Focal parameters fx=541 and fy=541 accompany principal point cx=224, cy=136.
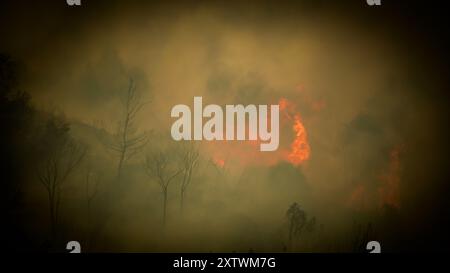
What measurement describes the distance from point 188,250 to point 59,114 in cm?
181

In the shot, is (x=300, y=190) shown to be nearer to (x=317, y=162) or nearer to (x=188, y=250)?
(x=317, y=162)

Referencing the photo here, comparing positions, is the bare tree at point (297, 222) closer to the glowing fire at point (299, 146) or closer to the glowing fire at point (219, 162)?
the glowing fire at point (299, 146)

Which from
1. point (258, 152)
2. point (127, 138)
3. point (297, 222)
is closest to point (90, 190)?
point (127, 138)

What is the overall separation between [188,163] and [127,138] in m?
0.64

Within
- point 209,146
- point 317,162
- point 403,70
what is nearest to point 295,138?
point 317,162

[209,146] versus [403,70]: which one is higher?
[403,70]

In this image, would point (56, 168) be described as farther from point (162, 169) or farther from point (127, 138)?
point (162, 169)

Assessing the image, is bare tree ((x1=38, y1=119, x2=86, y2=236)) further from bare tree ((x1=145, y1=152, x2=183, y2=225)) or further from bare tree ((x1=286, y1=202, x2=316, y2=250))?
bare tree ((x1=286, y1=202, x2=316, y2=250))

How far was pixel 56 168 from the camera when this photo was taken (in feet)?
17.1

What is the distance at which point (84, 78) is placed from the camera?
5.25 meters

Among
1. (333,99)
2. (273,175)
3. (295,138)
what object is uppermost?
(333,99)

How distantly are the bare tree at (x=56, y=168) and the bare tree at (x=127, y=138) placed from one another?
0.40m

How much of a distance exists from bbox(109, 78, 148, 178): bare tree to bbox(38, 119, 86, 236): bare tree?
40 centimetres

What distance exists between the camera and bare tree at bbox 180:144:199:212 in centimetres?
528
